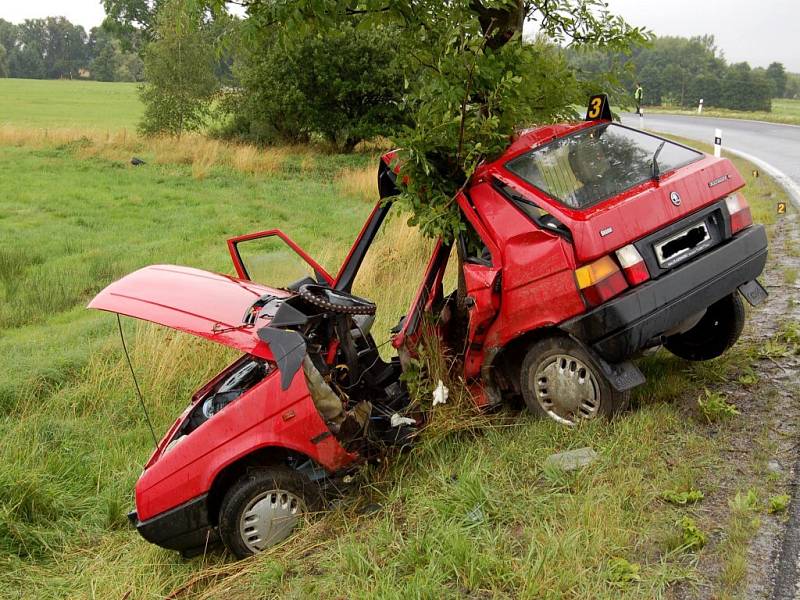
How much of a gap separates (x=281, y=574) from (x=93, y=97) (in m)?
66.6

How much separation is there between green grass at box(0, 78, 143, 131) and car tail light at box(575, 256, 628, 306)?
30.8 m

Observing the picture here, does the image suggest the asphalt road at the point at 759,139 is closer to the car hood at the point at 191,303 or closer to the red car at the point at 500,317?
the red car at the point at 500,317

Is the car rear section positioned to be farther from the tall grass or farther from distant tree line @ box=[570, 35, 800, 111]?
distant tree line @ box=[570, 35, 800, 111]

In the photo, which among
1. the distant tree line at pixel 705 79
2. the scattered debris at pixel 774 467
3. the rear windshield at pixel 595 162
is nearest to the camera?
the scattered debris at pixel 774 467

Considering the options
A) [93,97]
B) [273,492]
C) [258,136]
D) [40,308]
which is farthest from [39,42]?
[273,492]

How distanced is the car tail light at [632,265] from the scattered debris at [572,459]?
0.94 metres

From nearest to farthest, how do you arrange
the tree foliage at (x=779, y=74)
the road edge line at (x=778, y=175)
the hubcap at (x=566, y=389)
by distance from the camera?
the hubcap at (x=566, y=389) → the road edge line at (x=778, y=175) → the tree foliage at (x=779, y=74)

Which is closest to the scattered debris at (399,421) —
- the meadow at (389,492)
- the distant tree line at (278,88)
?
the meadow at (389,492)

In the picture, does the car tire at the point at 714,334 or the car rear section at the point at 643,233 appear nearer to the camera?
the car rear section at the point at 643,233

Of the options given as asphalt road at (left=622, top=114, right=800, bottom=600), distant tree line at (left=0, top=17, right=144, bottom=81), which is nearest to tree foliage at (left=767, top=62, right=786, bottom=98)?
asphalt road at (left=622, top=114, right=800, bottom=600)

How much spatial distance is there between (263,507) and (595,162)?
2835 mm

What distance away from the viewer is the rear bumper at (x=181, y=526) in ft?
12.7

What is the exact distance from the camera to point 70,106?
51531mm

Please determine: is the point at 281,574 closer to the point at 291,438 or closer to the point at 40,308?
the point at 291,438
